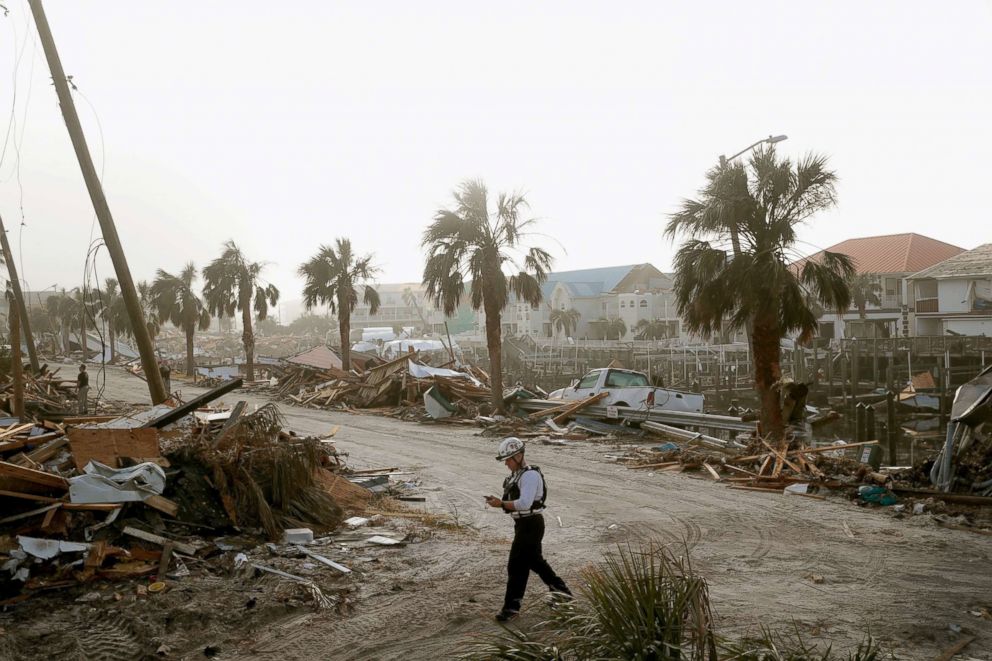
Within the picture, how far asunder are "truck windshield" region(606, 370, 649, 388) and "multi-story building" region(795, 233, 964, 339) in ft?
120

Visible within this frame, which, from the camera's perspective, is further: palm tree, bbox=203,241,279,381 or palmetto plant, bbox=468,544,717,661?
palm tree, bbox=203,241,279,381

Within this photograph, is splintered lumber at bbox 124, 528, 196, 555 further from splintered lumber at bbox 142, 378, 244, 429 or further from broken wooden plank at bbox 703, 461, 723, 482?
broken wooden plank at bbox 703, 461, 723, 482

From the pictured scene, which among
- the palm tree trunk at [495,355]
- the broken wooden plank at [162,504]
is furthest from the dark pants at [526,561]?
the palm tree trunk at [495,355]

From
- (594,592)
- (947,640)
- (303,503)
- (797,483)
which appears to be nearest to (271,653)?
(594,592)

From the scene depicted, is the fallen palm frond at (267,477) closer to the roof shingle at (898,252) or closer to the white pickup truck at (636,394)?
the white pickup truck at (636,394)

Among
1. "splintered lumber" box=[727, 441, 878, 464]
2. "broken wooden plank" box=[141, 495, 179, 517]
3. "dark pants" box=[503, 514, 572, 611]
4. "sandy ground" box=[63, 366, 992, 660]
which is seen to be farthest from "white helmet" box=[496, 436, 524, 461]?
"splintered lumber" box=[727, 441, 878, 464]

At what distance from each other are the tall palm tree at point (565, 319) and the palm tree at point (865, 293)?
29.5 metres

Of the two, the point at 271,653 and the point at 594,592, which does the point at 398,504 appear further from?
the point at 594,592

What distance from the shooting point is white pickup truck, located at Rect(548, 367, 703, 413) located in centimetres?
1928

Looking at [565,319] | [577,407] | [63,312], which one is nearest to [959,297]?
[577,407]

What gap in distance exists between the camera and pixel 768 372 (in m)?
15.8

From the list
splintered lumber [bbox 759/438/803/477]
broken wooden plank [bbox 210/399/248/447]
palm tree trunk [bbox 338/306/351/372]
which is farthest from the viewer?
palm tree trunk [bbox 338/306/351/372]

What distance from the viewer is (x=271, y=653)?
5664mm

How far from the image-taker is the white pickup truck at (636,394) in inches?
759
